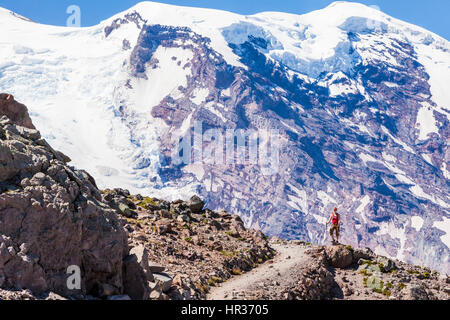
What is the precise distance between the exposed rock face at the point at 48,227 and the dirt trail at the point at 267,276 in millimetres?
8950

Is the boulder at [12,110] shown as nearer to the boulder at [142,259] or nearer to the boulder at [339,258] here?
the boulder at [142,259]

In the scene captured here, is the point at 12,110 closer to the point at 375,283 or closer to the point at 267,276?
the point at 267,276

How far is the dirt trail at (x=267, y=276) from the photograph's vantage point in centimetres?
2938

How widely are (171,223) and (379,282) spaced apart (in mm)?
15182

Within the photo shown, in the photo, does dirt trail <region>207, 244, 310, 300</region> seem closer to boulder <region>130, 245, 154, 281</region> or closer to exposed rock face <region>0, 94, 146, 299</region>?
boulder <region>130, 245, 154, 281</region>

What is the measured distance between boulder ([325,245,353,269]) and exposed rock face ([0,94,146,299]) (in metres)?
23.1

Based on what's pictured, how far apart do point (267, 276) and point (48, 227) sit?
1800 cm

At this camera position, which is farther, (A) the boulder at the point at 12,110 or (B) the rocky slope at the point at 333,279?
(B) the rocky slope at the point at 333,279

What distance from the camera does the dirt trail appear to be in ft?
96.4

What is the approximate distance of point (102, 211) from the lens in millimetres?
21391

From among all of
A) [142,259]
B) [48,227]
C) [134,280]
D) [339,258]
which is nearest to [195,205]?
[339,258]

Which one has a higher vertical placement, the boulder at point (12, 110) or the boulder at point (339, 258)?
the boulder at point (12, 110)

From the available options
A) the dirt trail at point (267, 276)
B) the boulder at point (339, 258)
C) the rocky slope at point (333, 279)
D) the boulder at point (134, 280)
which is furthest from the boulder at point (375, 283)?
the boulder at point (134, 280)

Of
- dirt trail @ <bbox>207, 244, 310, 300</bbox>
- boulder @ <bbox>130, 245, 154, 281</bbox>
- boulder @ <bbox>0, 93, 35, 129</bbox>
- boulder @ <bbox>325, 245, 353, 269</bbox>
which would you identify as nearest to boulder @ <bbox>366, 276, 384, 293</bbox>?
boulder @ <bbox>325, 245, 353, 269</bbox>
